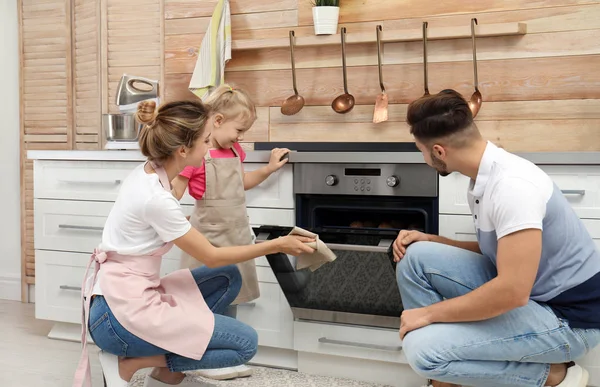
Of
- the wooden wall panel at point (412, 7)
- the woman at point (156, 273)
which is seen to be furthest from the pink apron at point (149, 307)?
the wooden wall panel at point (412, 7)

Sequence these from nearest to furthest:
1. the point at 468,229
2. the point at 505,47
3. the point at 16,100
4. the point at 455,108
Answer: the point at 455,108, the point at 468,229, the point at 505,47, the point at 16,100

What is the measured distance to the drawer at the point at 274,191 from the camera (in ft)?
8.29

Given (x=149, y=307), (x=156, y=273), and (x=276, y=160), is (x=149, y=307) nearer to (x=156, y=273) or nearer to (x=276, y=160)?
(x=156, y=273)

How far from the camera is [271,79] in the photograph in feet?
10.3

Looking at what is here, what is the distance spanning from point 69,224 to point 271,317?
98 centimetres

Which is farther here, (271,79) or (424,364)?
(271,79)

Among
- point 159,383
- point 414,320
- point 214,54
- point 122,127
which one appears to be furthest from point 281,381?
point 214,54

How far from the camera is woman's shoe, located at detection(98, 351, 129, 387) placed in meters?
1.91

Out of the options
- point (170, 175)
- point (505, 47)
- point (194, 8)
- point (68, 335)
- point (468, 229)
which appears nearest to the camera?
point (170, 175)

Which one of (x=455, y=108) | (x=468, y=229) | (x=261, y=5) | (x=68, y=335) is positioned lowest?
(x=68, y=335)

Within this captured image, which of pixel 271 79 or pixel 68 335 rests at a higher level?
pixel 271 79

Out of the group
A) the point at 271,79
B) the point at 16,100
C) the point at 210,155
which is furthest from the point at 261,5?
the point at 16,100

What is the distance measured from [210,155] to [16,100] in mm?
1865

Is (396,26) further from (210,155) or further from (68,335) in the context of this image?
(68,335)
